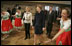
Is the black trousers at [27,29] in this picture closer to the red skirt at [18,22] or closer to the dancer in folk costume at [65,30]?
the red skirt at [18,22]

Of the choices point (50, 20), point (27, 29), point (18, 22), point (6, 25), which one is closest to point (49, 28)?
point (50, 20)

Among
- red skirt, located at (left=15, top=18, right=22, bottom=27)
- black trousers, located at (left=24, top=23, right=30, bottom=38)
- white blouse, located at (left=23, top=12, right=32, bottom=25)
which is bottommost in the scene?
black trousers, located at (left=24, top=23, right=30, bottom=38)

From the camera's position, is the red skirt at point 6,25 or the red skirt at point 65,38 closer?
the red skirt at point 65,38

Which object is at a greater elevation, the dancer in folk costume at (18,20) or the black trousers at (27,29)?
the dancer in folk costume at (18,20)

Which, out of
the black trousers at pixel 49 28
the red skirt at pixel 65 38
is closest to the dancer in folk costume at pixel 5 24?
the black trousers at pixel 49 28

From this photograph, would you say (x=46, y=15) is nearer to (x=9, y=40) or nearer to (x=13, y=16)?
(x=13, y=16)

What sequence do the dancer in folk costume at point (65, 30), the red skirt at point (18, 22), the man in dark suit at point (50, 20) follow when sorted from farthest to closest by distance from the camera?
the red skirt at point (18, 22)
the man in dark suit at point (50, 20)
the dancer in folk costume at point (65, 30)

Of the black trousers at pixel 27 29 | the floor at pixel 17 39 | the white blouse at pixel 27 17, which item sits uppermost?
the white blouse at pixel 27 17

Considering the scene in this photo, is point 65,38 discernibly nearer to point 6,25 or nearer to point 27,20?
point 27,20

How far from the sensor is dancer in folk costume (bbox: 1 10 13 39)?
125 centimetres

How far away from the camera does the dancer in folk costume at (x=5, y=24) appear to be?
1.25 m

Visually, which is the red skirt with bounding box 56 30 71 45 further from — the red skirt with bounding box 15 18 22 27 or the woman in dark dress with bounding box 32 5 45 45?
the red skirt with bounding box 15 18 22 27

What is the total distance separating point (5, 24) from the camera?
1.32 m

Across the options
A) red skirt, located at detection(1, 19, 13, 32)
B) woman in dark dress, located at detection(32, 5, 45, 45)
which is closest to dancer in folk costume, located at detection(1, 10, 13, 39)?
red skirt, located at detection(1, 19, 13, 32)
